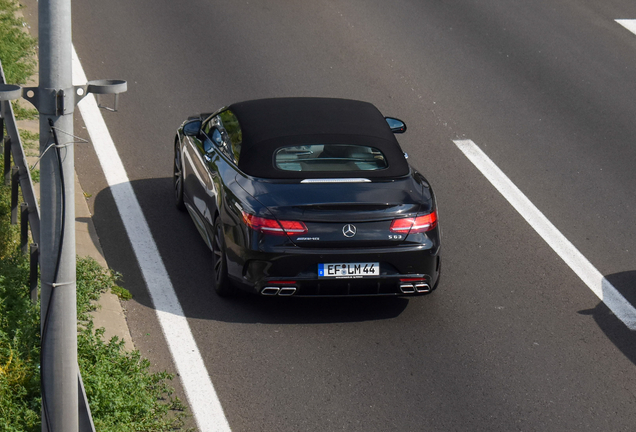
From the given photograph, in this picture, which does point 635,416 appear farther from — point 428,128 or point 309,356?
point 428,128

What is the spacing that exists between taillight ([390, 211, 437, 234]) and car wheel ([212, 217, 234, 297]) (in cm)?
152

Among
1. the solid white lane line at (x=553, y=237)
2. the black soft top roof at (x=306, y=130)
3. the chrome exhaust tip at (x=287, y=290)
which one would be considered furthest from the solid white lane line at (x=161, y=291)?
the solid white lane line at (x=553, y=237)

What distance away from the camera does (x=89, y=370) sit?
669 centimetres

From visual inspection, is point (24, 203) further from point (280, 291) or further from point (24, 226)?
point (280, 291)

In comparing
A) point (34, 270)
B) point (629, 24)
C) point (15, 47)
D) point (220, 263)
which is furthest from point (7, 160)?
point (629, 24)

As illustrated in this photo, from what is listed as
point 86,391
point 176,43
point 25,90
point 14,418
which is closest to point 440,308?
point 86,391

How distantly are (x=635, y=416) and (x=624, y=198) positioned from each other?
460cm

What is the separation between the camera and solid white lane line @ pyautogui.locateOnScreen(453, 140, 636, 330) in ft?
28.0

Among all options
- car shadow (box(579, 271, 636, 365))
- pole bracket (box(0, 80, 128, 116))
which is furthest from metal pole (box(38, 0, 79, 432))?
car shadow (box(579, 271, 636, 365))

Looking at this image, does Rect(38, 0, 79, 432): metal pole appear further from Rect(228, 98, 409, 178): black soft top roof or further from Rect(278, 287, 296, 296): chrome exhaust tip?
Rect(228, 98, 409, 178): black soft top roof

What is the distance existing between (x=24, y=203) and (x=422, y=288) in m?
3.50

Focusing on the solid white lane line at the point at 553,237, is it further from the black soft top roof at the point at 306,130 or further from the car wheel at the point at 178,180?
the car wheel at the point at 178,180

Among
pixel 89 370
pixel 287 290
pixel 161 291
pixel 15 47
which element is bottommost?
pixel 161 291

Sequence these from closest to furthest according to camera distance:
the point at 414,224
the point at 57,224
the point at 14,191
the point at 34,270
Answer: the point at 57,224, the point at 34,270, the point at 414,224, the point at 14,191
